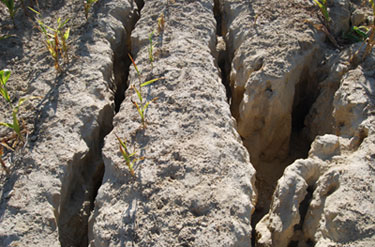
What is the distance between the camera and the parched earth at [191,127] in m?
1.96

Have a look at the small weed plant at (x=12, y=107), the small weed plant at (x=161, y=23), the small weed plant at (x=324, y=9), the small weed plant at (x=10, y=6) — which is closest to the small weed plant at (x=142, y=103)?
the small weed plant at (x=161, y=23)

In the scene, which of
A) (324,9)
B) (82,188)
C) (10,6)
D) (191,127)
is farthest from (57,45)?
(324,9)

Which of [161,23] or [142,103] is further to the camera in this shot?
[161,23]

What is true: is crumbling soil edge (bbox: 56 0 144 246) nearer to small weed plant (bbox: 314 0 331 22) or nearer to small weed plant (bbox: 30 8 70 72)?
small weed plant (bbox: 30 8 70 72)

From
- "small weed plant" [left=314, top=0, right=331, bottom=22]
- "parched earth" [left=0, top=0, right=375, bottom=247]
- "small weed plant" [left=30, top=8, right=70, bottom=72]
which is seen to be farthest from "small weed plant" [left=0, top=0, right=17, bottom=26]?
"small weed plant" [left=314, top=0, right=331, bottom=22]

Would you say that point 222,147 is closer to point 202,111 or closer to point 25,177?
point 202,111

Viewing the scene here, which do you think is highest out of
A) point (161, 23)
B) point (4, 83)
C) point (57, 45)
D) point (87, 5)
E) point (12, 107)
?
point (87, 5)

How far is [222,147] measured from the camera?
2.18m

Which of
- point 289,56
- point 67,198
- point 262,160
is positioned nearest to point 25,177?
point 67,198

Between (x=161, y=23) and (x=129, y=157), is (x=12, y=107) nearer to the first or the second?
(x=129, y=157)

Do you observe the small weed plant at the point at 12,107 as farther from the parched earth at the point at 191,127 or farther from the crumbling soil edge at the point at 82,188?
the crumbling soil edge at the point at 82,188

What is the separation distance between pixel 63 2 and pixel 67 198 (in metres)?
1.88

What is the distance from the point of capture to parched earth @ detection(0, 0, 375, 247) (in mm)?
1962

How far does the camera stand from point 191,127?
2.26 meters
